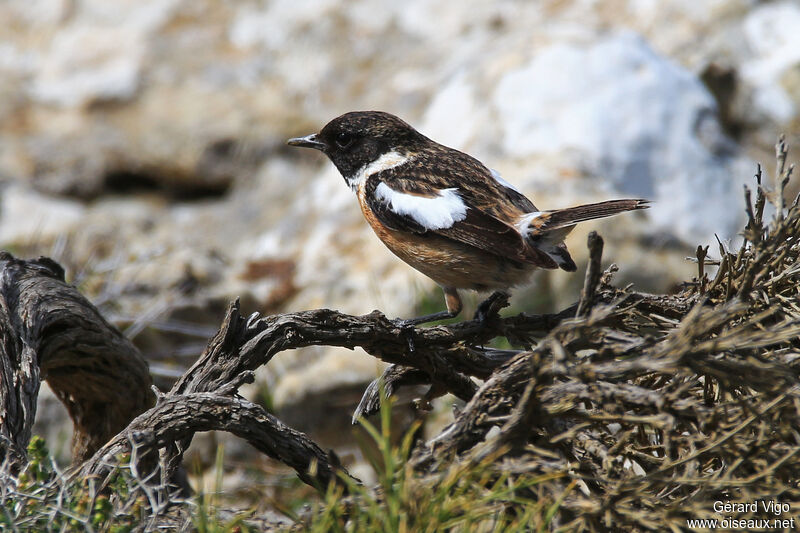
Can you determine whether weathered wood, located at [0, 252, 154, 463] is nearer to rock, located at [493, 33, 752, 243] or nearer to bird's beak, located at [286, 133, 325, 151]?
bird's beak, located at [286, 133, 325, 151]

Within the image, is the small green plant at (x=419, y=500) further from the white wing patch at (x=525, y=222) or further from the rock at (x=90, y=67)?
the rock at (x=90, y=67)

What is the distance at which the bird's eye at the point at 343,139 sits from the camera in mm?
5176

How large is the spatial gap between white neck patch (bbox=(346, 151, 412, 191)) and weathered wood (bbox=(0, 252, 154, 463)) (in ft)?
5.67

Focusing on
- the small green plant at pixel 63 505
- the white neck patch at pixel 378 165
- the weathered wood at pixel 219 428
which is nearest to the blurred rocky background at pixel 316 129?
the white neck patch at pixel 378 165

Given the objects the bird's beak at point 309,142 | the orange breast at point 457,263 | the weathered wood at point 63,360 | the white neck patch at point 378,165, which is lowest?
the weathered wood at point 63,360

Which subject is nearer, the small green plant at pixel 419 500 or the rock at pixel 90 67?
the small green plant at pixel 419 500

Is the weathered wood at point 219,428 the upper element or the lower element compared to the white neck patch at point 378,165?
lower

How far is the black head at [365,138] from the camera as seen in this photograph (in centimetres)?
515

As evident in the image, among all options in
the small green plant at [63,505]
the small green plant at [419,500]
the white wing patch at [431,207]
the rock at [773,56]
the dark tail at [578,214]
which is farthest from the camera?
the rock at [773,56]

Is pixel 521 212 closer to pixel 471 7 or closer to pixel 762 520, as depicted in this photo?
pixel 762 520

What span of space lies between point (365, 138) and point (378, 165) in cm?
20

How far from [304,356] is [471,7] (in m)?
4.34

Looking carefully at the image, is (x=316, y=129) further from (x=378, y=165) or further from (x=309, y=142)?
(x=378, y=165)

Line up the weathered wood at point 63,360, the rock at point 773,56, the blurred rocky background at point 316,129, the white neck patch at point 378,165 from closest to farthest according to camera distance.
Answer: the weathered wood at point 63,360 < the white neck patch at point 378,165 < the blurred rocky background at point 316,129 < the rock at point 773,56
